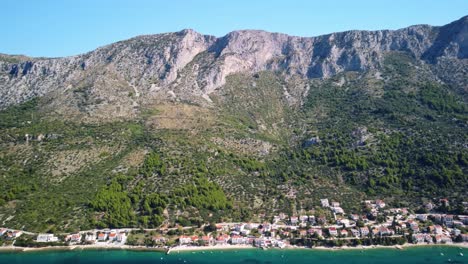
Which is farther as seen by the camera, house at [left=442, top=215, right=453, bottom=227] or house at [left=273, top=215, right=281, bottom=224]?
house at [left=273, top=215, right=281, bottom=224]

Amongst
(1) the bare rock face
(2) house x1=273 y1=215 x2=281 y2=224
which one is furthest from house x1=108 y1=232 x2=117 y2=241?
(1) the bare rock face

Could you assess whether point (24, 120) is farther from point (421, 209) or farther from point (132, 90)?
point (421, 209)

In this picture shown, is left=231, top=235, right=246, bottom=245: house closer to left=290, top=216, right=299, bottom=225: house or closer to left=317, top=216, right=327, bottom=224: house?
left=290, top=216, right=299, bottom=225: house

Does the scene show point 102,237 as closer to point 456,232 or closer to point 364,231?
point 364,231

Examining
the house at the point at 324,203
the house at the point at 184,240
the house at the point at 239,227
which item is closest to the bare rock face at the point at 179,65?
the house at the point at 239,227

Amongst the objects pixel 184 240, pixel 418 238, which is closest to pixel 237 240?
pixel 184 240
